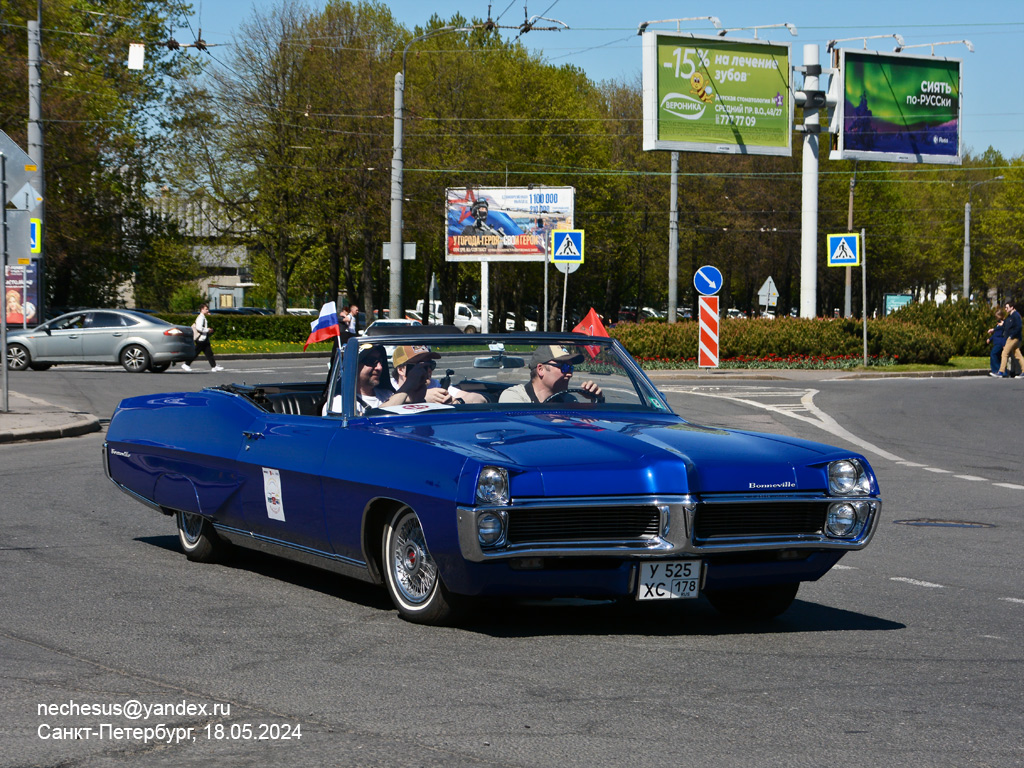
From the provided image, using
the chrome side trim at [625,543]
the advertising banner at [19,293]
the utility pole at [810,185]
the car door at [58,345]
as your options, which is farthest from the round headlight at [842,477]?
the utility pole at [810,185]

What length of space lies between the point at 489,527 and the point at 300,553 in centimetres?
171

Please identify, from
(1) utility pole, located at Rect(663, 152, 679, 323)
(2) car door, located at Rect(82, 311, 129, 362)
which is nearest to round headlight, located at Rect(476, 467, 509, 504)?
(2) car door, located at Rect(82, 311, 129, 362)

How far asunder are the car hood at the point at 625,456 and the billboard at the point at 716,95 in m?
33.9

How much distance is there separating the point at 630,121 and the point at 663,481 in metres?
70.2

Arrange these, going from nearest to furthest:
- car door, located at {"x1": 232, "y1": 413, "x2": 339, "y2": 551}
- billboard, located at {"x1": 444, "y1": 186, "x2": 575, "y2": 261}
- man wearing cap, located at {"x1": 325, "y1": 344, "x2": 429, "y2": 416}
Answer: car door, located at {"x1": 232, "y1": 413, "x2": 339, "y2": 551}, man wearing cap, located at {"x1": 325, "y1": 344, "x2": 429, "y2": 416}, billboard, located at {"x1": 444, "y1": 186, "x2": 575, "y2": 261}

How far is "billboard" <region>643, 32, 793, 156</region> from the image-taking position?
39781 mm

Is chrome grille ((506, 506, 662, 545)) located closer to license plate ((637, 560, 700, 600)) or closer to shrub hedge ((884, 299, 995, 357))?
license plate ((637, 560, 700, 600))

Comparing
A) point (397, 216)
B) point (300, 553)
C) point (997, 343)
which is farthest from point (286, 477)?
point (397, 216)

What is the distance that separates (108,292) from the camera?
5747cm

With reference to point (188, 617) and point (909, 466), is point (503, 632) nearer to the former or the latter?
point (188, 617)

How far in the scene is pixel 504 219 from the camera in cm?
5534

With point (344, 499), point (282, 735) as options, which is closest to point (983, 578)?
point (344, 499)

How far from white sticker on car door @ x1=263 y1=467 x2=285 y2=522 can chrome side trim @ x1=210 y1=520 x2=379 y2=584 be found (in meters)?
0.15

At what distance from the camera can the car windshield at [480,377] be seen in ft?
22.6
